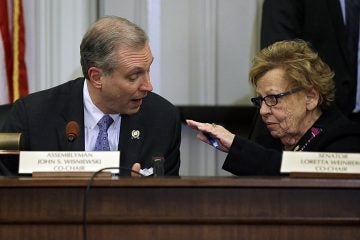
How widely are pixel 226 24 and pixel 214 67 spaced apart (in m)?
0.24

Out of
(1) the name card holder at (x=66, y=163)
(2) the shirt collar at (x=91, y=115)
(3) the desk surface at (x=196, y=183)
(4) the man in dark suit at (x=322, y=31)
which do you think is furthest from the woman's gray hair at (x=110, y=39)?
(4) the man in dark suit at (x=322, y=31)

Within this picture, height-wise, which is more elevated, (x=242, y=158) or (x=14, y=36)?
(x=14, y=36)

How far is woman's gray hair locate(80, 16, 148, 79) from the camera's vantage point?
2.92 meters

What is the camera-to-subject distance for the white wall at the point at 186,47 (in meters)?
4.25

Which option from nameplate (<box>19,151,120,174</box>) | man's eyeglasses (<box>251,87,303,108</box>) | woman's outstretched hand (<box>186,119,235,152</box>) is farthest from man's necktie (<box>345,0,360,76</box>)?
nameplate (<box>19,151,120,174</box>)

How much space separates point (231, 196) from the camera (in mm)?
2072

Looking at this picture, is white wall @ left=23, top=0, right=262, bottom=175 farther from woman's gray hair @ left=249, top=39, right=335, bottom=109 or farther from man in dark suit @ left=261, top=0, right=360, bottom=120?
woman's gray hair @ left=249, top=39, right=335, bottom=109

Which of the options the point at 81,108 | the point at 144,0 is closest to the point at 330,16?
the point at 144,0

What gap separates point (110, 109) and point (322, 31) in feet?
4.00

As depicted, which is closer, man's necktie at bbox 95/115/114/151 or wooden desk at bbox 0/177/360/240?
wooden desk at bbox 0/177/360/240

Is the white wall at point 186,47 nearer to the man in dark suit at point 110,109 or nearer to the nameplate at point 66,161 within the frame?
the man in dark suit at point 110,109

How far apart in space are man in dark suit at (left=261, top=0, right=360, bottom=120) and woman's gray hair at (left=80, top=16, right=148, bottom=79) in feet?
3.60

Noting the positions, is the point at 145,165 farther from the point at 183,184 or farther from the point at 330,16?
the point at 330,16

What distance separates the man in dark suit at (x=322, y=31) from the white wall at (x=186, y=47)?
43 centimetres
